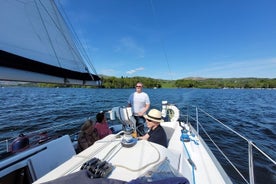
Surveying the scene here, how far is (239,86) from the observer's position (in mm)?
83750

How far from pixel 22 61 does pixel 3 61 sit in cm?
19

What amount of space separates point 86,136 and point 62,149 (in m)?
0.57

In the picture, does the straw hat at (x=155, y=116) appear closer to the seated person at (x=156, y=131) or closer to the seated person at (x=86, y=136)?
the seated person at (x=156, y=131)

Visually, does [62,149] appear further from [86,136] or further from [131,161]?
[131,161]

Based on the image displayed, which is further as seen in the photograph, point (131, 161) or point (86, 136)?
point (86, 136)

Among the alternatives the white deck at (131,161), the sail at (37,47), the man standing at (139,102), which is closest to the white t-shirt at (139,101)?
the man standing at (139,102)

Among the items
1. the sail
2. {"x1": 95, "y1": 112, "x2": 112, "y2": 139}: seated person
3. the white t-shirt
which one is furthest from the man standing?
the sail

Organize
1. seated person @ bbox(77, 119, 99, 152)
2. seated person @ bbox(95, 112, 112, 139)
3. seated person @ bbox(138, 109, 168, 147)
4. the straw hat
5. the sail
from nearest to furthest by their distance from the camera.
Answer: the sail, seated person @ bbox(138, 109, 168, 147), the straw hat, seated person @ bbox(77, 119, 99, 152), seated person @ bbox(95, 112, 112, 139)

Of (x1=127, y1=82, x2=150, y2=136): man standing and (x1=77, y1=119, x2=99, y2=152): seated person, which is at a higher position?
(x1=127, y1=82, x2=150, y2=136): man standing

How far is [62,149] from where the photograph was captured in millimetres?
2047

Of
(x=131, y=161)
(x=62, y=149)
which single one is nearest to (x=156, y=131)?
(x=131, y=161)

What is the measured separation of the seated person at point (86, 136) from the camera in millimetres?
2564

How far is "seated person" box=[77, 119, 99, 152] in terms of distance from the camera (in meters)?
2.56

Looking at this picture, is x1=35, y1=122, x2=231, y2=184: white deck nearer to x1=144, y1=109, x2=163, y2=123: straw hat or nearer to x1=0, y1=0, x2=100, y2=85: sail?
x1=144, y1=109, x2=163, y2=123: straw hat
